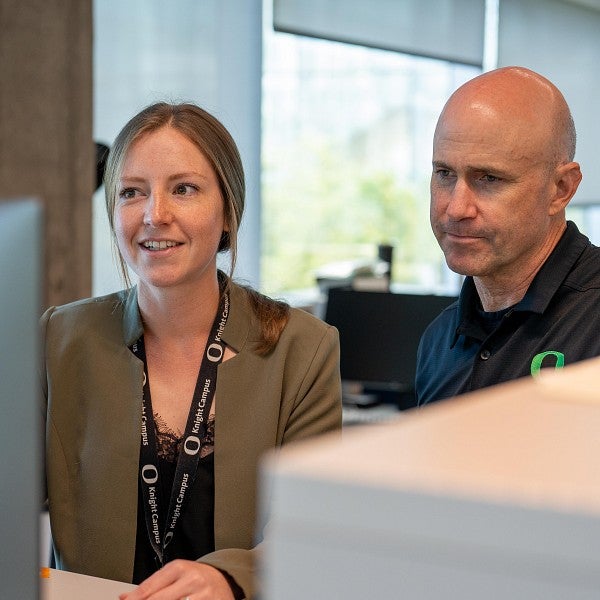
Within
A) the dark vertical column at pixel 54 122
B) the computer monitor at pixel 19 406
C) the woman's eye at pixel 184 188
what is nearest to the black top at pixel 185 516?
the woman's eye at pixel 184 188

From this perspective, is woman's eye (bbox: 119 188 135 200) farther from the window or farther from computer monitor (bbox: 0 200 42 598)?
the window

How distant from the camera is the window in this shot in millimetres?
7262

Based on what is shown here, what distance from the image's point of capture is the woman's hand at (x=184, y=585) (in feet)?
4.16

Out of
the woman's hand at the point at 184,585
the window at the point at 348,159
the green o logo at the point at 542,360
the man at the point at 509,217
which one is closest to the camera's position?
the woman's hand at the point at 184,585

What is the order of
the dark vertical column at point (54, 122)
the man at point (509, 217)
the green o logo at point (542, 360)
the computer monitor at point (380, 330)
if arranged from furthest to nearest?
the dark vertical column at point (54, 122)
the computer monitor at point (380, 330)
the man at point (509, 217)
the green o logo at point (542, 360)

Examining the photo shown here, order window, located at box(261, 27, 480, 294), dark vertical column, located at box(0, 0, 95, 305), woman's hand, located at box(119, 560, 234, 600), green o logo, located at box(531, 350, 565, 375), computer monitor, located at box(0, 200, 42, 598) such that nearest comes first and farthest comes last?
1. computer monitor, located at box(0, 200, 42, 598)
2. woman's hand, located at box(119, 560, 234, 600)
3. green o logo, located at box(531, 350, 565, 375)
4. dark vertical column, located at box(0, 0, 95, 305)
5. window, located at box(261, 27, 480, 294)

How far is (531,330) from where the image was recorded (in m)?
1.71

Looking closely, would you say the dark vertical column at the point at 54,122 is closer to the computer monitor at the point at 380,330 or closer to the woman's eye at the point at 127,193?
the computer monitor at the point at 380,330

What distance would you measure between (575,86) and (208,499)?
18.4 ft

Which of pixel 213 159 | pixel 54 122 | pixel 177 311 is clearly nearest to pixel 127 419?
pixel 177 311

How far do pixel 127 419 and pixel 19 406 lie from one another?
3.33 ft

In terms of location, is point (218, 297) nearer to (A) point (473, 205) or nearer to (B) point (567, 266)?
(A) point (473, 205)

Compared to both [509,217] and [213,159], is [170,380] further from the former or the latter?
[509,217]

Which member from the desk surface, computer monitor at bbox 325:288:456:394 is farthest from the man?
computer monitor at bbox 325:288:456:394
